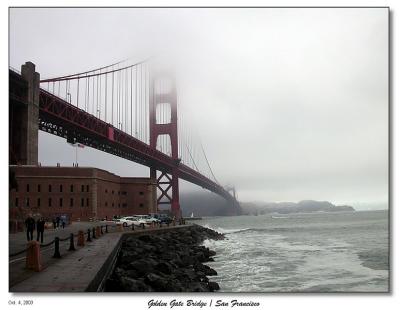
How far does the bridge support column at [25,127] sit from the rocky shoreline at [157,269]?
285 inches

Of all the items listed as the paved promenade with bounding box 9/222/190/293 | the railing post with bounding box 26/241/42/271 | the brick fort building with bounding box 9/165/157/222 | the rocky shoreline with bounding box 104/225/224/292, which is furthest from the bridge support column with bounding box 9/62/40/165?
the brick fort building with bounding box 9/165/157/222

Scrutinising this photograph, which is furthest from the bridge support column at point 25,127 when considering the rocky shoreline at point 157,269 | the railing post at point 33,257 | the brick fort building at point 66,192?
the brick fort building at point 66,192

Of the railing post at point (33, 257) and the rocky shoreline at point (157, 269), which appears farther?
the rocky shoreline at point (157, 269)

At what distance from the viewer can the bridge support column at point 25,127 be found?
77.8 feet

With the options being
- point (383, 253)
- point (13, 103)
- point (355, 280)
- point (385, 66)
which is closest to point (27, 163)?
point (13, 103)

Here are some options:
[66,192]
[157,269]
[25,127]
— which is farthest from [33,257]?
[66,192]

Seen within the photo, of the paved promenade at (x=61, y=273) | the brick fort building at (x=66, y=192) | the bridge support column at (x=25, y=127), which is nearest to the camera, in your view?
the paved promenade at (x=61, y=273)

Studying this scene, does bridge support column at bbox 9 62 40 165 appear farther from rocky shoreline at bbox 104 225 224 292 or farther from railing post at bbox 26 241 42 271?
railing post at bbox 26 241 42 271

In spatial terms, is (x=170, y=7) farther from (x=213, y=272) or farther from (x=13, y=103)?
(x=213, y=272)

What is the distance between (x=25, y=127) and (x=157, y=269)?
33.4 ft

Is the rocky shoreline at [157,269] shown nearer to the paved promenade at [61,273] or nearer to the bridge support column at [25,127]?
the paved promenade at [61,273]

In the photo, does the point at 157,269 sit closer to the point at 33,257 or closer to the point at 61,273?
the point at 33,257
